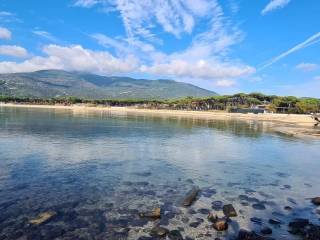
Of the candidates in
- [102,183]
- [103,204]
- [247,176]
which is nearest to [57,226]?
[103,204]

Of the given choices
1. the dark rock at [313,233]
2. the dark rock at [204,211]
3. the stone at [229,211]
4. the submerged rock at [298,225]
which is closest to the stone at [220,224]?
the stone at [229,211]

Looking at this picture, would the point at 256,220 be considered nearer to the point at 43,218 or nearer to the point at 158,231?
the point at 158,231

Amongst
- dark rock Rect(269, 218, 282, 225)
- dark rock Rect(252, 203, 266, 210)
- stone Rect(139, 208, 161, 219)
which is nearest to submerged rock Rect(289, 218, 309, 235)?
dark rock Rect(269, 218, 282, 225)

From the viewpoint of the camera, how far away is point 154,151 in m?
41.9

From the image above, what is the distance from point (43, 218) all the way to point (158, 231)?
6.50 meters

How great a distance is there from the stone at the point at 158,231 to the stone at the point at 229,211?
15.1 feet

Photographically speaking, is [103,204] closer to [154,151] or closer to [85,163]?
[85,163]

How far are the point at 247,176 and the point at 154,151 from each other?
15193 mm

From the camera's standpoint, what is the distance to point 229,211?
1962 centimetres

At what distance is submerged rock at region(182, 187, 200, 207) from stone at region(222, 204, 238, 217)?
2337mm

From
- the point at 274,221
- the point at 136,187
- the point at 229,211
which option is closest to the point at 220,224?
the point at 229,211

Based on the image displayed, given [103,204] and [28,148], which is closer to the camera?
[103,204]

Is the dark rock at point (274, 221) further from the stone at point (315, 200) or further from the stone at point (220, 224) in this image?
the stone at point (315, 200)

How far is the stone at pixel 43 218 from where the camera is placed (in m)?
17.0
